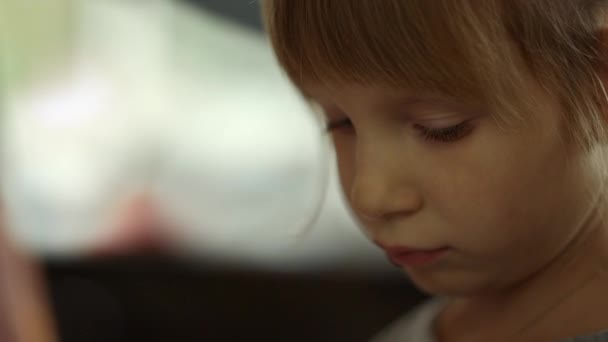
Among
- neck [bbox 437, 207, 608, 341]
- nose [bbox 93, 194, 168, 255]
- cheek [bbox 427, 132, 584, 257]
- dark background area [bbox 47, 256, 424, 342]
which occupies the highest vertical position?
cheek [bbox 427, 132, 584, 257]

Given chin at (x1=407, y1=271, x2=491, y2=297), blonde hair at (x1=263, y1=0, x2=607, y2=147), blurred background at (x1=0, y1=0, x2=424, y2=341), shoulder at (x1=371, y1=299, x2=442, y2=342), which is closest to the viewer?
blonde hair at (x1=263, y1=0, x2=607, y2=147)

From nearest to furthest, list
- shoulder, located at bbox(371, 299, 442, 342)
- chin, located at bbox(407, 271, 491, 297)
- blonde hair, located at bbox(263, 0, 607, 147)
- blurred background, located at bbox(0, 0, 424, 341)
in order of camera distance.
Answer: blonde hair, located at bbox(263, 0, 607, 147)
chin, located at bbox(407, 271, 491, 297)
shoulder, located at bbox(371, 299, 442, 342)
blurred background, located at bbox(0, 0, 424, 341)

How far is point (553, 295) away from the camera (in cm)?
66

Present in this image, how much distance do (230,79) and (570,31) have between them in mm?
922

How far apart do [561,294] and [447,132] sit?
0.53 feet

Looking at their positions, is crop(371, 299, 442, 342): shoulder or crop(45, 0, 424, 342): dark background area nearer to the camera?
crop(371, 299, 442, 342): shoulder

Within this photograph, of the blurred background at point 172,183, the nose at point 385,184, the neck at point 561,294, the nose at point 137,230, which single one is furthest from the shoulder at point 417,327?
the nose at point 137,230

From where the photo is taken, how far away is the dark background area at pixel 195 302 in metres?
1.44

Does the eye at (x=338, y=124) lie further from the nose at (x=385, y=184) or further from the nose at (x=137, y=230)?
the nose at (x=137, y=230)

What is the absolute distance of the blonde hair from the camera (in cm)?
55

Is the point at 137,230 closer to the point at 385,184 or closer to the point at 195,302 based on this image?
the point at 195,302

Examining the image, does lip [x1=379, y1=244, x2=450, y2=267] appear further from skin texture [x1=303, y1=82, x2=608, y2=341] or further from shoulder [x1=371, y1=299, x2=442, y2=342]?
shoulder [x1=371, y1=299, x2=442, y2=342]

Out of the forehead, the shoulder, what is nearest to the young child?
the forehead

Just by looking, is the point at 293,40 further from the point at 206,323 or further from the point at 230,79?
the point at 206,323
